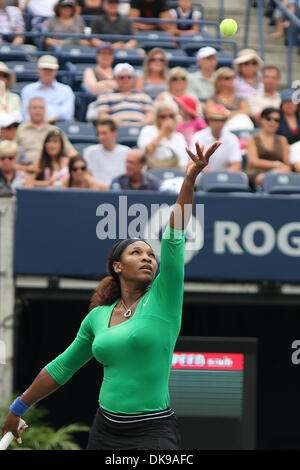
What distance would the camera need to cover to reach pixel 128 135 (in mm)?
9742

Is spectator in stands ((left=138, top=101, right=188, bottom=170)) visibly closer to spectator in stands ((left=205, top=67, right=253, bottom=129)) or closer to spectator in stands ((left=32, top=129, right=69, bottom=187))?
spectator in stands ((left=32, top=129, right=69, bottom=187))

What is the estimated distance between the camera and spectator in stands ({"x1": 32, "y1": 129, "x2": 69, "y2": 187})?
859cm

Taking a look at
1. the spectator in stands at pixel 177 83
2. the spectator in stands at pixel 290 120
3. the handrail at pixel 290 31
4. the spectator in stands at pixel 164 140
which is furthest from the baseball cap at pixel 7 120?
the handrail at pixel 290 31

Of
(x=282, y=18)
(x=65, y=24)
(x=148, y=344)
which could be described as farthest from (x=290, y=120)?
(x=148, y=344)

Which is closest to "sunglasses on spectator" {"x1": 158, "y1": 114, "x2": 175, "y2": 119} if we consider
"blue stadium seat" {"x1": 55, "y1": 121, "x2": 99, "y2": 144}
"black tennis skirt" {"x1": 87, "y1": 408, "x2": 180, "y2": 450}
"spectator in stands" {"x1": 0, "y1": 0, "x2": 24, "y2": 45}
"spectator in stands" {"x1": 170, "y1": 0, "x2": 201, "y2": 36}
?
"blue stadium seat" {"x1": 55, "y1": 121, "x2": 99, "y2": 144}

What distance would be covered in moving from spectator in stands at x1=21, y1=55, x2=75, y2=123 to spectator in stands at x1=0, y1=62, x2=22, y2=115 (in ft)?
0.67

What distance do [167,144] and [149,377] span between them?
532 centimetres

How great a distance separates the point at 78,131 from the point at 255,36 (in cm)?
527

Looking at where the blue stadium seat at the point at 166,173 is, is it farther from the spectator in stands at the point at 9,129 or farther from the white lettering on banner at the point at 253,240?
the spectator in stands at the point at 9,129

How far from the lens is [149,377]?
410cm

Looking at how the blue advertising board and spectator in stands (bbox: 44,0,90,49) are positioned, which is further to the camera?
spectator in stands (bbox: 44,0,90,49)

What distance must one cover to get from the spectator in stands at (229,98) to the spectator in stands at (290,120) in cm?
45

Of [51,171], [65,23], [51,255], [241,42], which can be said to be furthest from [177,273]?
[241,42]
